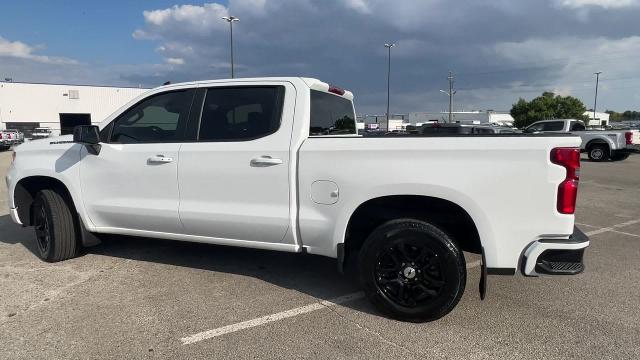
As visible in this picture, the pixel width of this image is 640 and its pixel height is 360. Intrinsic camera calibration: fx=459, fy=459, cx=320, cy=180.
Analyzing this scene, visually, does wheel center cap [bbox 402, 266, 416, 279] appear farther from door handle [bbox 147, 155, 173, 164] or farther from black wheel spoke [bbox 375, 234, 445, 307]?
door handle [bbox 147, 155, 173, 164]

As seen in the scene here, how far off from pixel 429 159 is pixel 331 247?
1.04m

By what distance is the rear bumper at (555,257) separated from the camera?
10.1 feet

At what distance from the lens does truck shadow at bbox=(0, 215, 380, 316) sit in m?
Answer: 4.15

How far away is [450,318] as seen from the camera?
3479 millimetres

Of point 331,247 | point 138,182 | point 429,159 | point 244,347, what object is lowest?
point 244,347

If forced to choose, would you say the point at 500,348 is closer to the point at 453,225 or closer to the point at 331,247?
the point at 453,225

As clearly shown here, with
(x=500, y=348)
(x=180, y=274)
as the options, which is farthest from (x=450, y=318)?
(x=180, y=274)

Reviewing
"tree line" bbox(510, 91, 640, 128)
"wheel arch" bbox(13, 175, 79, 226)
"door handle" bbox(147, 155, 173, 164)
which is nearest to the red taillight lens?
"door handle" bbox(147, 155, 173, 164)

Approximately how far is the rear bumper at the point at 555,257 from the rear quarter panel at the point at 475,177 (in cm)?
6

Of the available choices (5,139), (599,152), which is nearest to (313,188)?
(599,152)

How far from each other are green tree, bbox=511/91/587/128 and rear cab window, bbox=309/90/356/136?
68363 mm

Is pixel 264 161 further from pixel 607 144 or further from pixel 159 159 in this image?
pixel 607 144

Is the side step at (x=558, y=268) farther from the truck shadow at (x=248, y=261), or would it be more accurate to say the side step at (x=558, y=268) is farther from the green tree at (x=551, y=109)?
the green tree at (x=551, y=109)

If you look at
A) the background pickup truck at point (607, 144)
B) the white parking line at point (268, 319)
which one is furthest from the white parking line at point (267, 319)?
the background pickup truck at point (607, 144)
